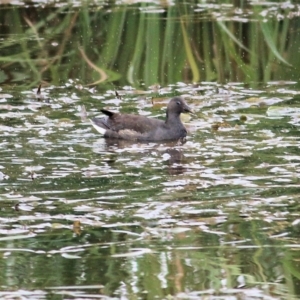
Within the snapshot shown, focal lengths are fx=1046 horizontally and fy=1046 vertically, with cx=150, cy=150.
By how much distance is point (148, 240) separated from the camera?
735 cm

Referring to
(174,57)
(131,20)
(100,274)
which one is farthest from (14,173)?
(131,20)

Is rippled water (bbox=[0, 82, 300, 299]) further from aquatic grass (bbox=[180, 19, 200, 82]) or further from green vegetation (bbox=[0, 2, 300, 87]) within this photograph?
green vegetation (bbox=[0, 2, 300, 87])

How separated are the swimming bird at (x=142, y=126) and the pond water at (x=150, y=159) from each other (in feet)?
0.67

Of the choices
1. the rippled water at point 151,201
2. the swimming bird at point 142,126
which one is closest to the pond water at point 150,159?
the rippled water at point 151,201

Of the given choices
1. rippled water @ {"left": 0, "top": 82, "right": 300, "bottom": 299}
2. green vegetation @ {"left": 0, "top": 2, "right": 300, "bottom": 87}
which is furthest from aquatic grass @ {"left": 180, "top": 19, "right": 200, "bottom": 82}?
rippled water @ {"left": 0, "top": 82, "right": 300, "bottom": 299}

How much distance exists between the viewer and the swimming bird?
39.0 feet

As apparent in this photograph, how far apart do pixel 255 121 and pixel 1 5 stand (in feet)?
32.9

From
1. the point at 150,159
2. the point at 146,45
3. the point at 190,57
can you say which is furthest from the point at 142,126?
the point at 146,45

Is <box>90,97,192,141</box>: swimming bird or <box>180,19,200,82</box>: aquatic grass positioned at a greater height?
<box>180,19,200,82</box>: aquatic grass

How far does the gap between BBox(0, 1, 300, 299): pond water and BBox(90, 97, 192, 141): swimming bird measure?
20 cm

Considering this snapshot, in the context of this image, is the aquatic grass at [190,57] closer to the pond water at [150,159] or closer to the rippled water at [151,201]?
the pond water at [150,159]

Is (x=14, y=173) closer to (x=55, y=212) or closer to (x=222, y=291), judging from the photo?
(x=55, y=212)

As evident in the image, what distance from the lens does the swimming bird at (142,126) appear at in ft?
39.0

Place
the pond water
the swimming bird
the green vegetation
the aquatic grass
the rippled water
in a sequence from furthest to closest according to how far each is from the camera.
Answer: the green vegetation
the aquatic grass
the swimming bird
the pond water
the rippled water
